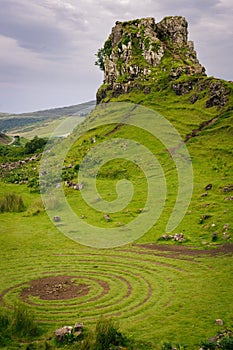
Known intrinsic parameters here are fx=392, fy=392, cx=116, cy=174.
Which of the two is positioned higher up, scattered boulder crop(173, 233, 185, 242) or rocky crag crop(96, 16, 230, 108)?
rocky crag crop(96, 16, 230, 108)

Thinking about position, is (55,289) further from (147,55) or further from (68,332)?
(147,55)

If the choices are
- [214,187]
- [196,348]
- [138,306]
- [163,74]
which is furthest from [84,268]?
[163,74]

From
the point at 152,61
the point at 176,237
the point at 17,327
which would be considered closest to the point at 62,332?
the point at 17,327

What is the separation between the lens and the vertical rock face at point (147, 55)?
110 meters

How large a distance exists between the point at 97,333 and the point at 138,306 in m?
5.42

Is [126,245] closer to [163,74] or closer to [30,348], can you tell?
[30,348]

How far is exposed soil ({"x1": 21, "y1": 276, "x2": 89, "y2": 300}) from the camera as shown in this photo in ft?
84.5

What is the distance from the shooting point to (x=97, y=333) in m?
18.7

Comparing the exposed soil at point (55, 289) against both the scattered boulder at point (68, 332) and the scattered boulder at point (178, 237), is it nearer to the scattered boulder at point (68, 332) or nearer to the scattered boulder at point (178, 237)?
the scattered boulder at point (68, 332)

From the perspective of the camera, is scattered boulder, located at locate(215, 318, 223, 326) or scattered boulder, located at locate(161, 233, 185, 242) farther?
scattered boulder, located at locate(161, 233, 185, 242)

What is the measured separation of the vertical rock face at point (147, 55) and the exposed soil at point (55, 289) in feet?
276

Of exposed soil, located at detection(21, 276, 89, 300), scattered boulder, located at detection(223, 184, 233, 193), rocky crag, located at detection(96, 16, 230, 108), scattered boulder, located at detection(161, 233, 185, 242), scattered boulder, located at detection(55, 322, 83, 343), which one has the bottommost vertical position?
exposed soil, located at detection(21, 276, 89, 300)

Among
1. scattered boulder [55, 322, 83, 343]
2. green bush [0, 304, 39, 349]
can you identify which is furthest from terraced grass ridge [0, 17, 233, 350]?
scattered boulder [55, 322, 83, 343]

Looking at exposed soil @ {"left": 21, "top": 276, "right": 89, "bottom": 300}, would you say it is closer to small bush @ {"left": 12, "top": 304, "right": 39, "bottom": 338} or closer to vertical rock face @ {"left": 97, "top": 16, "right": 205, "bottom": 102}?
small bush @ {"left": 12, "top": 304, "right": 39, "bottom": 338}
